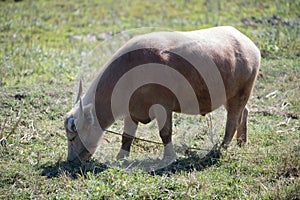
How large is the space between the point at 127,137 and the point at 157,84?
2.88 ft

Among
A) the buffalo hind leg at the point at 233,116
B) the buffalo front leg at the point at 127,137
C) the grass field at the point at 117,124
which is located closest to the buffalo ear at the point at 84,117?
the grass field at the point at 117,124

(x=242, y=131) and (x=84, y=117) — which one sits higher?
(x=84, y=117)

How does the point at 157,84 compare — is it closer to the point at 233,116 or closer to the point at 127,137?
the point at 127,137

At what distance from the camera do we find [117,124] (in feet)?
24.0

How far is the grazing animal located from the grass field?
1.48 feet

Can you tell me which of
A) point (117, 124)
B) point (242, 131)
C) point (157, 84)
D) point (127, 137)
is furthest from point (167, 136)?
point (117, 124)

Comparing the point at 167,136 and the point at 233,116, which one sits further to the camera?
the point at 233,116

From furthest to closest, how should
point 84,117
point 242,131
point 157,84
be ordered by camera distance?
point 242,131, point 157,84, point 84,117

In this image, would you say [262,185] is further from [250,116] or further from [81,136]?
[250,116]

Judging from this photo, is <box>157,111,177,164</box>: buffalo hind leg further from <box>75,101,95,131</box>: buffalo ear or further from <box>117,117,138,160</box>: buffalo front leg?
<box>75,101,95,131</box>: buffalo ear

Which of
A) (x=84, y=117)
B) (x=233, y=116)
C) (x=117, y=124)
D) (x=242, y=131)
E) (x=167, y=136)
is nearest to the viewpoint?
(x=84, y=117)

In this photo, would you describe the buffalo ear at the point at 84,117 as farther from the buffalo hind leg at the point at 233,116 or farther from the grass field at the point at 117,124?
the buffalo hind leg at the point at 233,116

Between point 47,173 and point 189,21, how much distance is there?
9.81 m

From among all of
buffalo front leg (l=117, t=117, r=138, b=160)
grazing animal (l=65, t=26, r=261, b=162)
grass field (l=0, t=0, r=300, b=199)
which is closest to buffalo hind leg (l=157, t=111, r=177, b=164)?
grazing animal (l=65, t=26, r=261, b=162)
